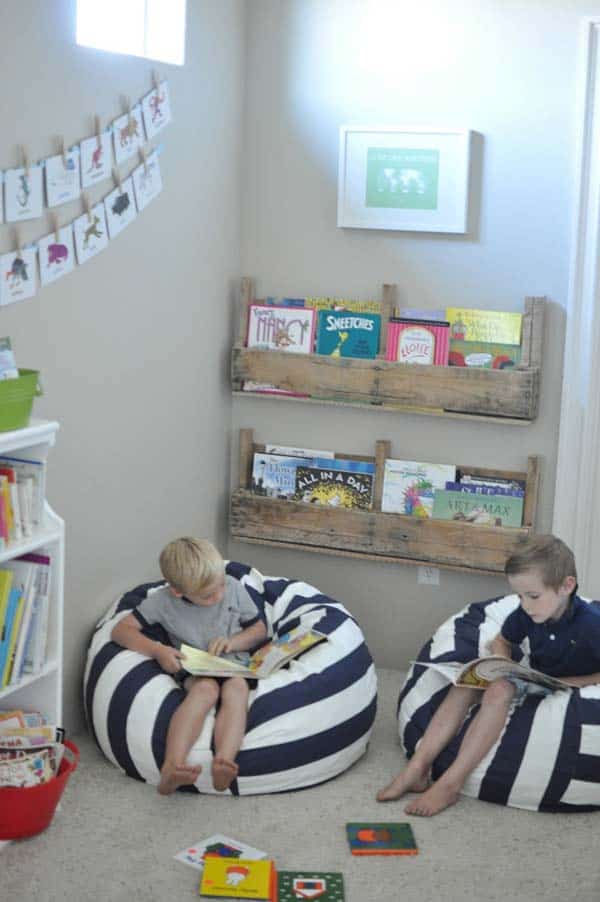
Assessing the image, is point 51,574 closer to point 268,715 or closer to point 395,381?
point 268,715

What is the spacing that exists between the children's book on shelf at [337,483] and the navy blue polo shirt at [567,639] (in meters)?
0.90

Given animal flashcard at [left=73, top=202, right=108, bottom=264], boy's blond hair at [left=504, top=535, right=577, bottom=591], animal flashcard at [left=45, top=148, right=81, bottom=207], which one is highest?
animal flashcard at [left=45, top=148, right=81, bottom=207]

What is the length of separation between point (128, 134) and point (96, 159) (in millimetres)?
176

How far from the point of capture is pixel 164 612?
334 centimetres

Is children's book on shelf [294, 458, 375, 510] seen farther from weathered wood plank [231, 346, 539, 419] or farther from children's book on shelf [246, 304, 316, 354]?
children's book on shelf [246, 304, 316, 354]

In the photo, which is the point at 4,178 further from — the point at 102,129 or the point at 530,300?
the point at 530,300

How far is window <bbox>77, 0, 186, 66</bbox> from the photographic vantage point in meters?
3.47

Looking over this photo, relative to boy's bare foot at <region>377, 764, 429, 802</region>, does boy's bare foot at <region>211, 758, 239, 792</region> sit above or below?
above

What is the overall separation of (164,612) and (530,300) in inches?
56.8

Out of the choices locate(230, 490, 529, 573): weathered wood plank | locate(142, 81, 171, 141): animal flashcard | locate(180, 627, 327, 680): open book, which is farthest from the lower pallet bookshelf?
locate(142, 81, 171, 141): animal flashcard

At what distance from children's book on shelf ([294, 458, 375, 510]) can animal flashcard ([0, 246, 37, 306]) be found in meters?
1.29

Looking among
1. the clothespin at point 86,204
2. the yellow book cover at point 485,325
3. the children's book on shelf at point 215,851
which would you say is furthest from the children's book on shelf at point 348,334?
the children's book on shelf at point 215,851

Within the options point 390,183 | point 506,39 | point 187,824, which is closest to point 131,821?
point 187,824

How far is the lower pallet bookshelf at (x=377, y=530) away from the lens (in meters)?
3.83
